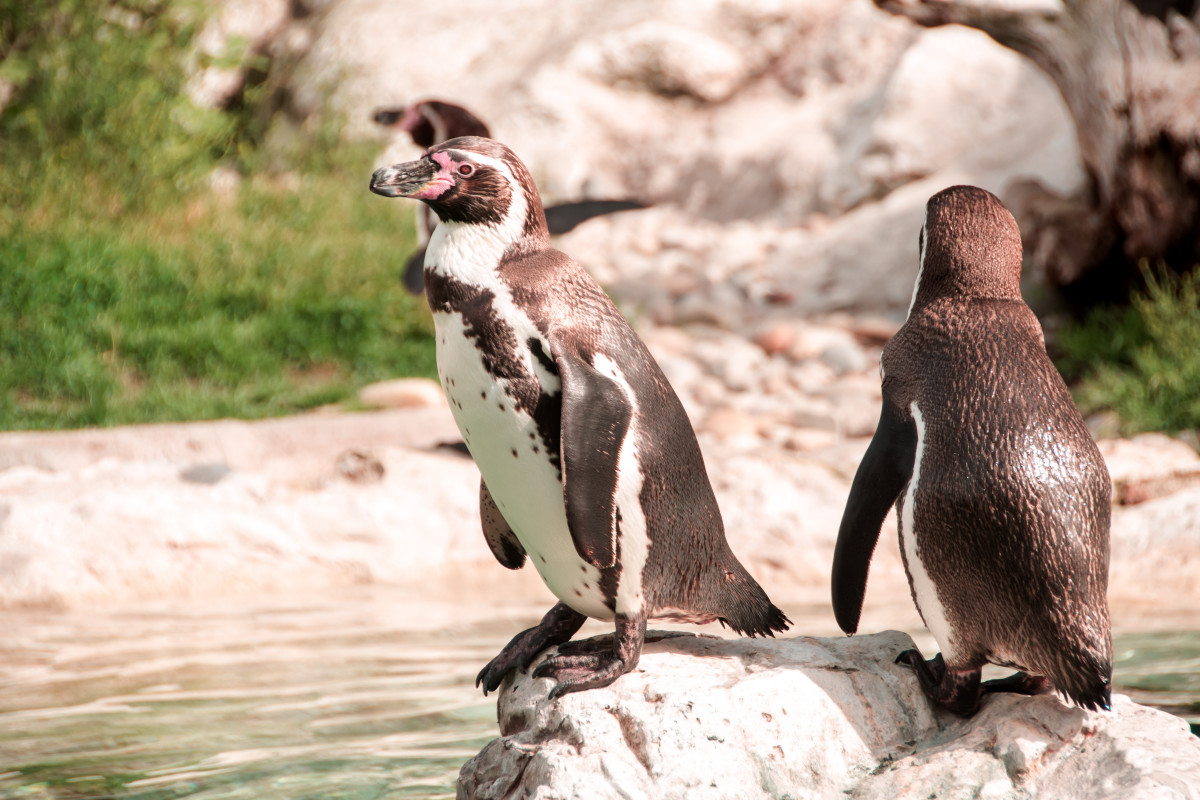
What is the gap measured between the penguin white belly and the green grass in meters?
4.52

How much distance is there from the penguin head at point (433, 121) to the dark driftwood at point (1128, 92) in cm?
240

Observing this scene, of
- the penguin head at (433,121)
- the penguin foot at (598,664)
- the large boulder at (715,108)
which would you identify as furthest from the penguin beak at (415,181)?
the large boulder at (715,108)

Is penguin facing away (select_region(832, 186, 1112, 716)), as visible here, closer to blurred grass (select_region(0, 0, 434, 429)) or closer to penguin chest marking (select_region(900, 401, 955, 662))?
penguin chest marking (select_region(900, 401, 955, 662))

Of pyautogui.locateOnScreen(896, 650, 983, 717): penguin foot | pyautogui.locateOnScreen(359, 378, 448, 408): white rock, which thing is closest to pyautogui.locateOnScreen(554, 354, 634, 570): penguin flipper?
pyautogui.locateOnScreen(896, 650, 983, 717): penguin foot

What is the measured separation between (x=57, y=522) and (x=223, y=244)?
4.25 m

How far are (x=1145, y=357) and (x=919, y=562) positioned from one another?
479 centimetres

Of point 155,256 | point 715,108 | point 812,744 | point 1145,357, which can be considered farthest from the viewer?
point 715,108

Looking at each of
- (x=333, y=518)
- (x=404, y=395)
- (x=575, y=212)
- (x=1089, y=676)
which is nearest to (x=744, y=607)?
(x=1089, y=676)

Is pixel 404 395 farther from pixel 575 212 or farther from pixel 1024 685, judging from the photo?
pixel 1024 685

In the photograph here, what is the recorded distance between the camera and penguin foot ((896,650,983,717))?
2.20 metres

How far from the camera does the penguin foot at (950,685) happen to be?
2195mm

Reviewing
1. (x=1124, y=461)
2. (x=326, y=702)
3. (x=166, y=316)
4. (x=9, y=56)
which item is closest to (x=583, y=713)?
(x=326, y=702)

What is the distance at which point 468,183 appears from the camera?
2281 millimetres

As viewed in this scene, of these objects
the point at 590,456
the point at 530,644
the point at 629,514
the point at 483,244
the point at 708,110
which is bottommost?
the point at 708,110
